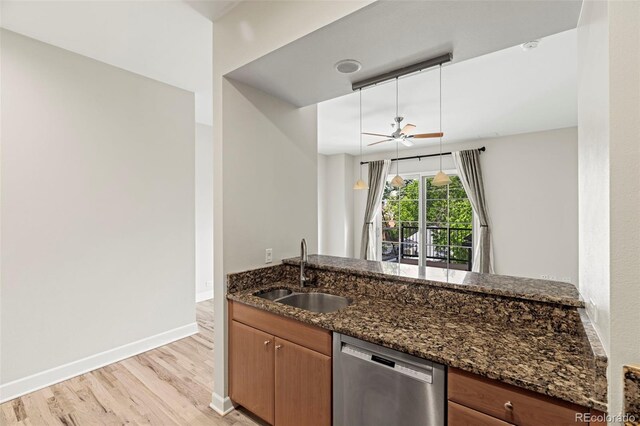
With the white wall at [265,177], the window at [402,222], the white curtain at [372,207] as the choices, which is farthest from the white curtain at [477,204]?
the white wall at [265,177]

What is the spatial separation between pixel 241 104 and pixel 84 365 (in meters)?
2.62

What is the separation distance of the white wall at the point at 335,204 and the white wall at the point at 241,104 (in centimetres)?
460

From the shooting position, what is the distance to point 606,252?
826mm

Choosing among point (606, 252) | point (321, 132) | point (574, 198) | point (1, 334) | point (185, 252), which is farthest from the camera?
point (321, 132)

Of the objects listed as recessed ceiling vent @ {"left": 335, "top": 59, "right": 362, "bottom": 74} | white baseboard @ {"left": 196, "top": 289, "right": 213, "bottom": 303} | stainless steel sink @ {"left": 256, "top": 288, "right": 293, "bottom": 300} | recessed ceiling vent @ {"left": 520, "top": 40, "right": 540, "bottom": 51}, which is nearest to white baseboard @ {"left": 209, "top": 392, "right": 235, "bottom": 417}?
stainless steel sink @ {"left": 256, "top": 288, "right": 293, "bottom": 300}

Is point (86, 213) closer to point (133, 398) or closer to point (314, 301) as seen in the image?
point (133, 398)

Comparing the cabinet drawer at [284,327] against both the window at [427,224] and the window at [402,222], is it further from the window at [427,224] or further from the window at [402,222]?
the window at [402,222]

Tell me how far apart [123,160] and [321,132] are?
3.16 metres

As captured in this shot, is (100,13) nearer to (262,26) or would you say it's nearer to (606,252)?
(262,26)

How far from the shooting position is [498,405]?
1041 millimetres

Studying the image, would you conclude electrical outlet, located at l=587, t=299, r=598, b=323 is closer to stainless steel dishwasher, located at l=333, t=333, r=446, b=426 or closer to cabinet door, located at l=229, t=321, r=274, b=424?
stainless steel dishwasher, located at l=333, t=333, r=446, b=426

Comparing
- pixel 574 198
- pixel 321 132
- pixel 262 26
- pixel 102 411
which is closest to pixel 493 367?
pixel 262 26

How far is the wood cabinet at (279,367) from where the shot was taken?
1.54m

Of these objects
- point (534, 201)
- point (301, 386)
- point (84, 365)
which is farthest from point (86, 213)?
point (534, 201)
